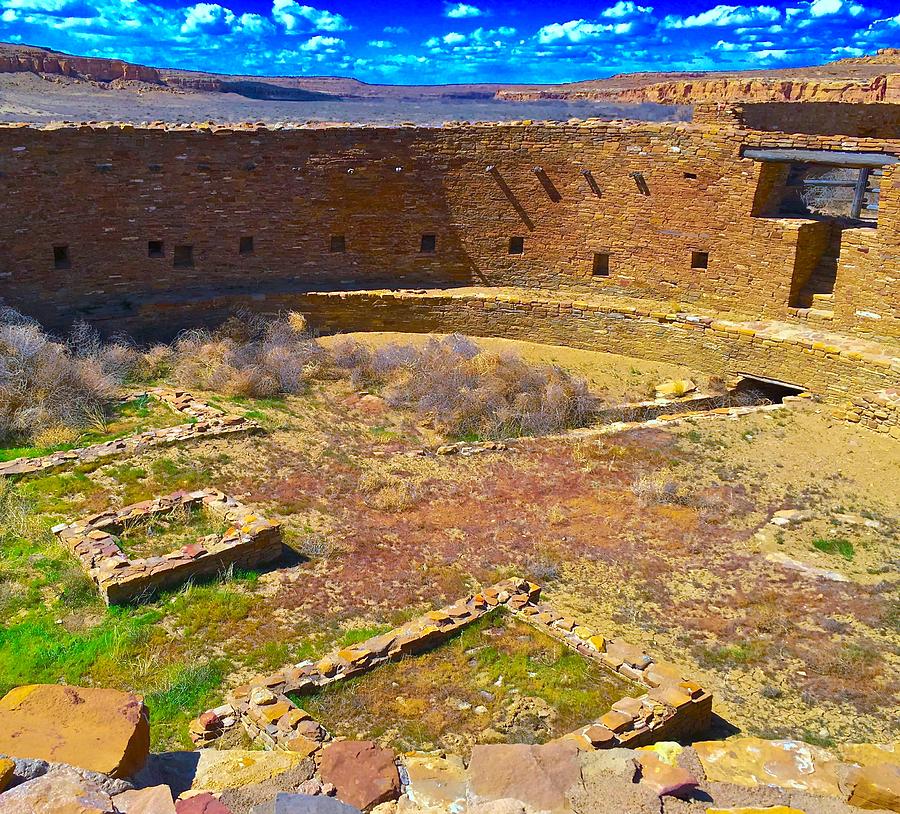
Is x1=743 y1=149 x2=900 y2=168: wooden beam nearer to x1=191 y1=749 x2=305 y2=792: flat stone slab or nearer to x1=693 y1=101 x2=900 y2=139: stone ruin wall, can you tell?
x1=693 y1=101 x2=900 y2=139: stone ruin wall

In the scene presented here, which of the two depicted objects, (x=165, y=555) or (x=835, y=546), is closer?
(x=165, y=555)

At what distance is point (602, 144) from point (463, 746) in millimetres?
12975

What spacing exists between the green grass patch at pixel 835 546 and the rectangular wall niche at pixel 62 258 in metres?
12.5

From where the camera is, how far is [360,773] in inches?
186

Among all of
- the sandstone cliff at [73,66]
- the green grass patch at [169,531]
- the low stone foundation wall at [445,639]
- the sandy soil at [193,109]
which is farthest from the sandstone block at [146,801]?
the sandstone cliff at [73,66]

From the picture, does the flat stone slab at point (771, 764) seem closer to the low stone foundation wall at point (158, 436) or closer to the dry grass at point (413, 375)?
the dry grass at point (413, 375)

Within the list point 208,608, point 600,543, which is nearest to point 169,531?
point 208,608

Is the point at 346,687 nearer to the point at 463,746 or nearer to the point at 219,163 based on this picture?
the point at 463,746

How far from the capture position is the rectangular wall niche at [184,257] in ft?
53.3

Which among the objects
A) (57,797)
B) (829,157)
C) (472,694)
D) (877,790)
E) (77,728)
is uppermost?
(829,157)

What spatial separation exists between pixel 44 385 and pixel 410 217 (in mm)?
8177

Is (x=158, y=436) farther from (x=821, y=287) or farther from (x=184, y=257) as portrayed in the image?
(x=821, y=287)

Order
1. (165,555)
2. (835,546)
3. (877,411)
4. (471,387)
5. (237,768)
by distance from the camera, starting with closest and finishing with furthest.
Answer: (237,768)
(165,555)
(835,546)
(877,411)
(471,387)

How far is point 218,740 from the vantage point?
5.90 m
